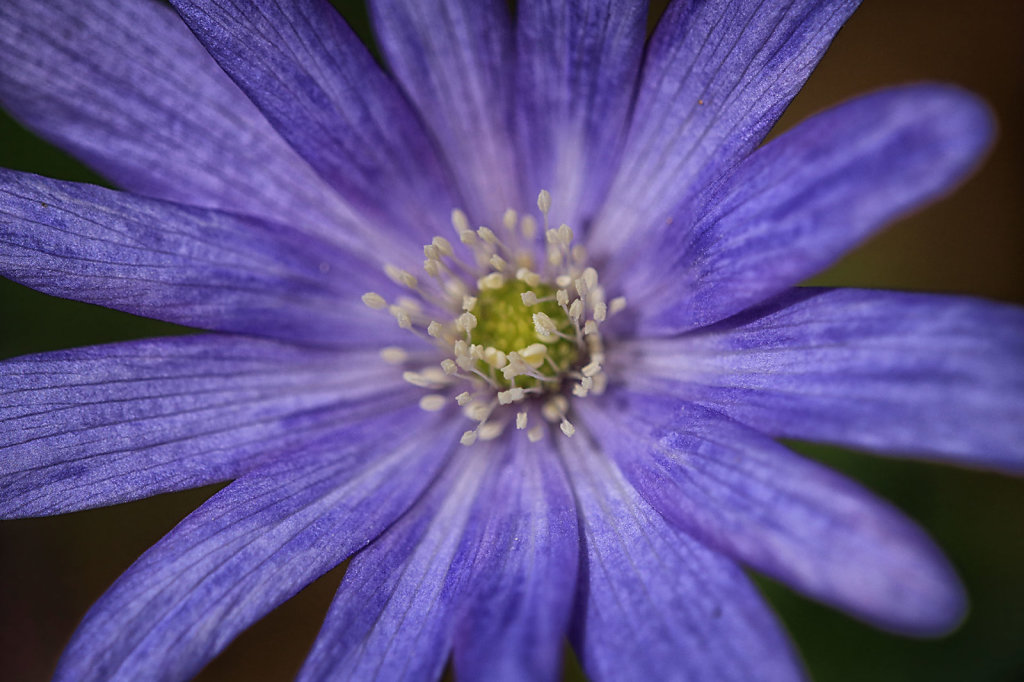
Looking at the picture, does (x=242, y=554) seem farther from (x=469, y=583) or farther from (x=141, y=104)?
(x=141, y=104)

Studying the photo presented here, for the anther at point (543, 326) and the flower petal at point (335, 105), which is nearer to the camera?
the flower petal at point (335, 105)

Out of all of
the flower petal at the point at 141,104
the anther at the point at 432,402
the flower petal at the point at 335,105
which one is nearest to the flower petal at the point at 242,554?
the anther at the point at 432,402

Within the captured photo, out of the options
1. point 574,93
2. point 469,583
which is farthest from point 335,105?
point 469,583

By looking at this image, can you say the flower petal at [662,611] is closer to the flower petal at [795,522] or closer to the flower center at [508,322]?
the flower petal at [795,522]

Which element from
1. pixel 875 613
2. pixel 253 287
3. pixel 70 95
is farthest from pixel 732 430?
pixel 70 95

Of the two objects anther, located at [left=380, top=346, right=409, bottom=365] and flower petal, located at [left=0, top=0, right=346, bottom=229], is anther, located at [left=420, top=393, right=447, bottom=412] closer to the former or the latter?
anther, located at [left=380, top=346, right=409, bottom=365]

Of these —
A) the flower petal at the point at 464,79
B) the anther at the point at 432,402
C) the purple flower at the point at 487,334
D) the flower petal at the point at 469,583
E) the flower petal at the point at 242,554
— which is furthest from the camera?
the anther at the point at 432,402
